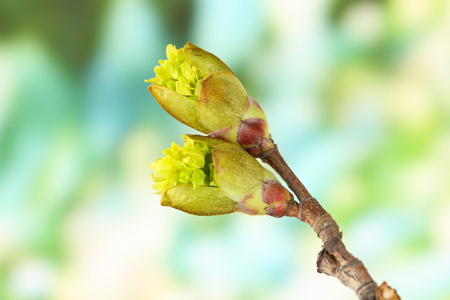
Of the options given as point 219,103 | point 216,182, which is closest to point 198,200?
point 216,182

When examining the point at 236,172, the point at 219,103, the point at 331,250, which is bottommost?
the point at 331,250

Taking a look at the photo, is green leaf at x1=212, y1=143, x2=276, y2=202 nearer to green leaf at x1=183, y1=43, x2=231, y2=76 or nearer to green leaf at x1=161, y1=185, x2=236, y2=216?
green leaf at x1=161, y1=185, x2=236, y2=216

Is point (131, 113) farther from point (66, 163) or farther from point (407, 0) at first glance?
point (407, 0)

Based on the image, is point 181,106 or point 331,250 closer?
point 331,250

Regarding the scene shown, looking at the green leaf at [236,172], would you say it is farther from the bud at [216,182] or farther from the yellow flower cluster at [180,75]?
the yellow flower cluster at [180,75]

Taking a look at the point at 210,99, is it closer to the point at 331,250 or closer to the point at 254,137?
the point at 254,137
